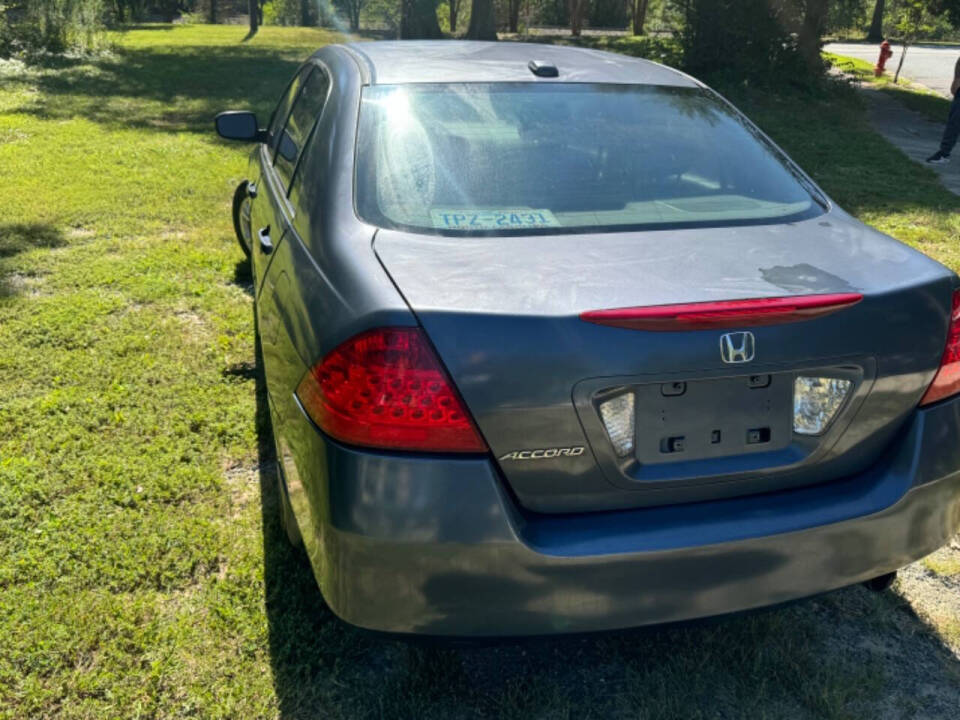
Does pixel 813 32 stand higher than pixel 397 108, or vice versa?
pixel 397 108

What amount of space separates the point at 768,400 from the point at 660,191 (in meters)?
0.94

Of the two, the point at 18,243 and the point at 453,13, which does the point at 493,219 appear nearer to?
the point at 18,243

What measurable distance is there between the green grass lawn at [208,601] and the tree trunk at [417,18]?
18056mm

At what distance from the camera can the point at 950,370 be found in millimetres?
2281

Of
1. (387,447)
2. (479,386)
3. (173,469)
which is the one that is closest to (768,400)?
(479,386)

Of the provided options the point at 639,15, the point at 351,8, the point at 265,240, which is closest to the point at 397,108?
the point at 265,240

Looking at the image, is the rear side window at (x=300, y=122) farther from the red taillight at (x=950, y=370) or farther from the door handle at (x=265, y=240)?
the red taillight at (x=950, y=370)

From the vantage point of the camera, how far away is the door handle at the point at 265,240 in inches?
126

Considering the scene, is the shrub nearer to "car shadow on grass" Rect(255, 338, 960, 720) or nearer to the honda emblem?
"car shadow on grass" Rect(255, 338, 960, 720)

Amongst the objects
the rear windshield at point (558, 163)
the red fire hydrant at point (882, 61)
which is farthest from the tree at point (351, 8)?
the rear windshield at point (558, 163)

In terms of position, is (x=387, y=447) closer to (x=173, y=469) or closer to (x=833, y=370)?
(x=833, y=370)

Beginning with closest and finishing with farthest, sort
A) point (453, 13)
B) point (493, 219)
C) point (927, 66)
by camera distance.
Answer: point (493, 219) < point (927, 66) < point (453, 13)

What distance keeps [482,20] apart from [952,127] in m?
13.6

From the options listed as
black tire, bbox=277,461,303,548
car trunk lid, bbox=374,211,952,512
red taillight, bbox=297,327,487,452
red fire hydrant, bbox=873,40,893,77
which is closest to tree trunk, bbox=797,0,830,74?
red fire hydrant, bbox=873,40,893,77
